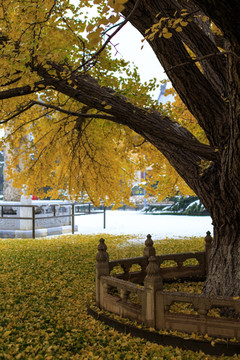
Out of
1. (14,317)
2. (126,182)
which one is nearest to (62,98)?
(126,182)

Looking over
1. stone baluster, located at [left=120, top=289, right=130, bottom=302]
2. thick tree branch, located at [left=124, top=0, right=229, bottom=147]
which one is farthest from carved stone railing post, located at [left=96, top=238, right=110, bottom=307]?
thick tree branch, located at [left=124, top=0, right=229, bottom=147]

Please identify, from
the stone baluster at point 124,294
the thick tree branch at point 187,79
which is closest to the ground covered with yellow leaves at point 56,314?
the stone baluster at point 124,294

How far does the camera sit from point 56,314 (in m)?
6.22

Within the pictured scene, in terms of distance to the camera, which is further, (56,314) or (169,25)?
(56,314)

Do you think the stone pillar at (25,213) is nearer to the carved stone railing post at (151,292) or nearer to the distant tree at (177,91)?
the distant tree at (177,91)

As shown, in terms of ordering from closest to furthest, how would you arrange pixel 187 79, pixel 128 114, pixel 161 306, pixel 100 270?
pixel 161 306, pixel 187 79, pixel 128 114, pixel 100 270

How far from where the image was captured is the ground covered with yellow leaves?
4785 mm

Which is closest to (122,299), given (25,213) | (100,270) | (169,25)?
(100,270)

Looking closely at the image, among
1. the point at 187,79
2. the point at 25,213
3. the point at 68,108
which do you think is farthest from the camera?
the point at 25,213

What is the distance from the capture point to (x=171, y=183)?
1209 centimetres

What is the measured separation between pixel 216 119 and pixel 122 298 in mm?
2984

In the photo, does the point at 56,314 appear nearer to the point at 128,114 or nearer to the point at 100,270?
the point at 100,270

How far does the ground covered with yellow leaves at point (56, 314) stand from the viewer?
4.79 m

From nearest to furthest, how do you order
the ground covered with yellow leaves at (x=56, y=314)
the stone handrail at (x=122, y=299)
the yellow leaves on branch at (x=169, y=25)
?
the yellow leaves on branch at (x=169, y=25) → the ground covered with yellow leaves at (x=56, y=314) → the stone handrail at (x=122, y=299)
